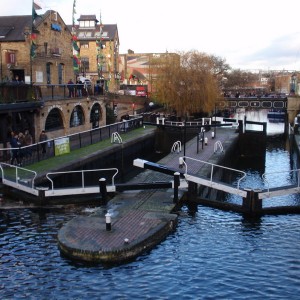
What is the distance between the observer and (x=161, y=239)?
1406 cm

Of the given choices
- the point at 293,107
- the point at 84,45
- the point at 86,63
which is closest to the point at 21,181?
the point at 293,107

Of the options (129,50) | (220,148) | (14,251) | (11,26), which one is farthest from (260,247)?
(129,50)

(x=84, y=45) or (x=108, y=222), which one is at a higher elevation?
(x=84, y=45)

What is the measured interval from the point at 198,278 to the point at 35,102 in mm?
18795

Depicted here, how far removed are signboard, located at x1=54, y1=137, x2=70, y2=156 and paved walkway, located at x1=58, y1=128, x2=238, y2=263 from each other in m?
7.34

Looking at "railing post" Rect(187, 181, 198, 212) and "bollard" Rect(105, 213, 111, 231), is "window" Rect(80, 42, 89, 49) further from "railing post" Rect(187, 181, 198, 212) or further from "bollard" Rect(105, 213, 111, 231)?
"bollard" Rect(105, 213, 111, 231)

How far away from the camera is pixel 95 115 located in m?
40.1

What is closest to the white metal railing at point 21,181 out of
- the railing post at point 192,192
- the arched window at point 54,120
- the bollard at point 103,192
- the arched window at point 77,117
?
the bollard at point 103,192

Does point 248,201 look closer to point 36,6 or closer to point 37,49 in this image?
point 36,6

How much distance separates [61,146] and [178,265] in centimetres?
1407

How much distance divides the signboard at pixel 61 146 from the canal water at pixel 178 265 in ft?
25.4

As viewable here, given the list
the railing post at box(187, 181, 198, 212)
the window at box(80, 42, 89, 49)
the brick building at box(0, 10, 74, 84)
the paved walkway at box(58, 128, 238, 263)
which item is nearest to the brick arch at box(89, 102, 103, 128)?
the brick building at box(0, 10, 74, 84)

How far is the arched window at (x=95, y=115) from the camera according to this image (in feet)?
130

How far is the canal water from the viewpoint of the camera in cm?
1091
